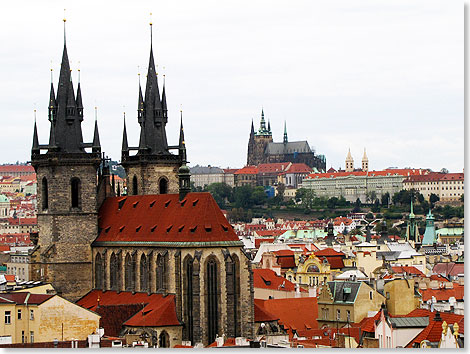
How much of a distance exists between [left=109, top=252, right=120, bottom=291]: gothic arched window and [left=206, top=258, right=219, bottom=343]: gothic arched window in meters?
8.51

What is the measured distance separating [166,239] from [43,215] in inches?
445

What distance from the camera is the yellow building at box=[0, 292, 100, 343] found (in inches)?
2527

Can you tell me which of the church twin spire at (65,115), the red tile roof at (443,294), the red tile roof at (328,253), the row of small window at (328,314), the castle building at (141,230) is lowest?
the row of small window at (328,314)

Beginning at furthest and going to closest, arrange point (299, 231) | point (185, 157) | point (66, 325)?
point (299, 231), point (185, 157), point (66, 325)

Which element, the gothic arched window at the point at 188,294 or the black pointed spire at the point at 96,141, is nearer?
the gothic arched window at the point at 188,294

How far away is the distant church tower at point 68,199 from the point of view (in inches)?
3438

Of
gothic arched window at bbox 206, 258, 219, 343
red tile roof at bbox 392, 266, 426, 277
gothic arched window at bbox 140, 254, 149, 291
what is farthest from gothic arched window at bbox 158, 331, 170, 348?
red tile roof at bbox 392, 266, 426, 277

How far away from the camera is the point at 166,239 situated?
80.0 meters

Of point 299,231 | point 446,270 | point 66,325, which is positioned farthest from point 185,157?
point 299,231

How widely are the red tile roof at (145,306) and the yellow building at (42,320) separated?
8.57 m

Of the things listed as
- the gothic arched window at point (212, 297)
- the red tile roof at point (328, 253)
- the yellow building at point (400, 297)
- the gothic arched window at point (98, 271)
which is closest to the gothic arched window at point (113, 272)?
the gothic arched window at point (98, 271)

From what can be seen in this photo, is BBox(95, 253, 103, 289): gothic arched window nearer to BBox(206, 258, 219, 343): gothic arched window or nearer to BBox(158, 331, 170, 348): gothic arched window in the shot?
BBox(206, 258, 219, 343): gothic arched window

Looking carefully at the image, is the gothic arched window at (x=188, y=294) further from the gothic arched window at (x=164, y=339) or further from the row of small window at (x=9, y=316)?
the row of small window at (x=9, y=316)

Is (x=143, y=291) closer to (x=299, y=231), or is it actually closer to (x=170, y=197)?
(x=170, y=197)
